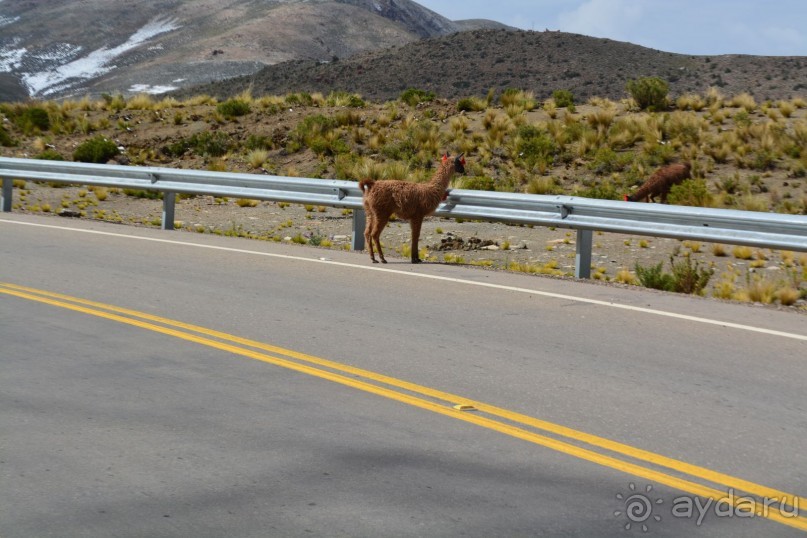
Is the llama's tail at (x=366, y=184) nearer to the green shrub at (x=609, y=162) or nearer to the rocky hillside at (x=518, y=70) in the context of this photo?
the green shrub at (x=609, y=162)

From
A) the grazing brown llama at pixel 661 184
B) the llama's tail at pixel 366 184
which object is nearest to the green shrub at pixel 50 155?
the grazing brown llama at pixel 661 184

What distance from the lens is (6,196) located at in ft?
69.2

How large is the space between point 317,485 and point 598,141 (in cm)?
2702

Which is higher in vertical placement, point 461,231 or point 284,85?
point 284,85

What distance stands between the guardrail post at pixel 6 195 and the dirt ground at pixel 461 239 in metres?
0.71

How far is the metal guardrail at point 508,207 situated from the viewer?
12320mm

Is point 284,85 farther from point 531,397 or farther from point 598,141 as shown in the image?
point 531,397

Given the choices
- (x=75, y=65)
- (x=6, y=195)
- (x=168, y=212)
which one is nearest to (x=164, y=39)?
(x=75, y=65)

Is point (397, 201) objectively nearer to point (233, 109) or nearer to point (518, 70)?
point (233, 109)

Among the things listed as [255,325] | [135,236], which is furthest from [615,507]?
[135,236]

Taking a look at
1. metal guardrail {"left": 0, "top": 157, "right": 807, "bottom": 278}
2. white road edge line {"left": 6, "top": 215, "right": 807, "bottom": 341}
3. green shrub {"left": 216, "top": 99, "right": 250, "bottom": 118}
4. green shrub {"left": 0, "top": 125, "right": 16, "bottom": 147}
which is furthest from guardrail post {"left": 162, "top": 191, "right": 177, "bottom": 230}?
green shrub {"left": 216, "top": 99, "right": 250, "bottom": 118}

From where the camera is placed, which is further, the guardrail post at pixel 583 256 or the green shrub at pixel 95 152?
the green shrub at pixel 95 152

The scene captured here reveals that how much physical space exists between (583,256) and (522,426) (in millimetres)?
6792

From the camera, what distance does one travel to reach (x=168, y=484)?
5742 millimetres
